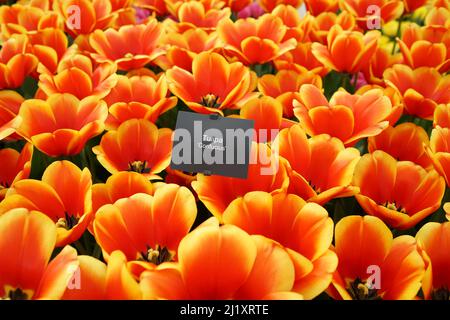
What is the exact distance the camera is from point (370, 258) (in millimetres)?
647

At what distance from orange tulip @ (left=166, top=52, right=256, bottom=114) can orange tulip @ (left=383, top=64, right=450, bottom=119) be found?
0.28 m

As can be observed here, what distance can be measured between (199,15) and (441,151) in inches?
29.6

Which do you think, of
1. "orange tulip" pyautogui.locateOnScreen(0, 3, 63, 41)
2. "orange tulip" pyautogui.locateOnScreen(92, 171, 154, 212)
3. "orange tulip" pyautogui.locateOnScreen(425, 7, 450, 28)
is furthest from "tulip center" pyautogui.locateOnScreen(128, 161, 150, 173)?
"orange tulip" pyautogui.locateOnScreen(425, 7, 450, 28)

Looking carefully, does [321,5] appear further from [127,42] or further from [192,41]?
[127,42]

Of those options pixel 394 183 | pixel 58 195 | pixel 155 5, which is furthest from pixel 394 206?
pixel 155 5

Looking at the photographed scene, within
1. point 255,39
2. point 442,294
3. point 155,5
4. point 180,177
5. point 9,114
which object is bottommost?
point 442,294

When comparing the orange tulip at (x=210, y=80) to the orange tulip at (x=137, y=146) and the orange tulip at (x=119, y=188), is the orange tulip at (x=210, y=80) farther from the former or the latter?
the orange tulip at (x=119, y=188)

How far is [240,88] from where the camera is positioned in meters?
0.93

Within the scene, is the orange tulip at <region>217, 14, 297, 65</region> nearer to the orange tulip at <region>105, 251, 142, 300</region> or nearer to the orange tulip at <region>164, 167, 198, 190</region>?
the orange tulip at <region>164, 167, 198, 190</region>

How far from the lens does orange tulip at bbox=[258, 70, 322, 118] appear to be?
1.02 meters

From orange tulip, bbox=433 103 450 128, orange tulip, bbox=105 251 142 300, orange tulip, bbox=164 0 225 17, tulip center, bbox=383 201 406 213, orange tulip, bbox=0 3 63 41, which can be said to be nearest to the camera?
orange tulip, bbox=105 251 142 300

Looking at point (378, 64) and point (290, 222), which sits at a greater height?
point (378, 64)
